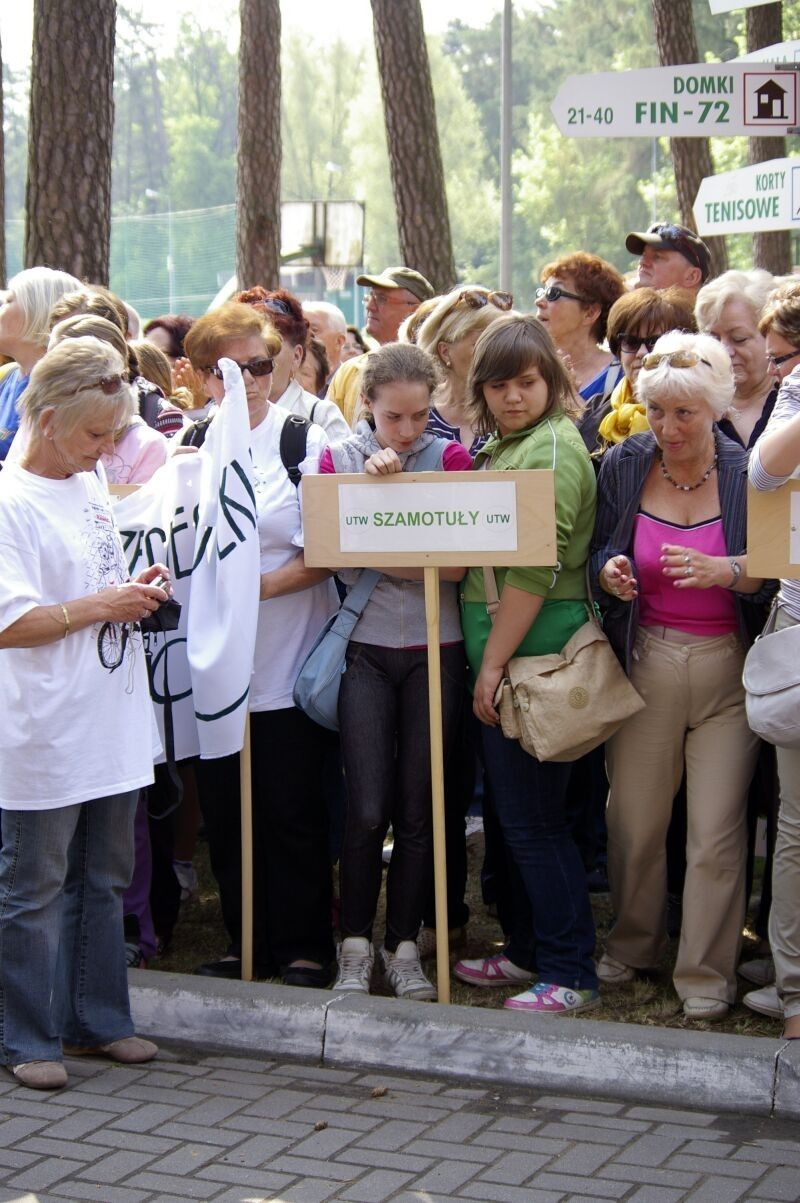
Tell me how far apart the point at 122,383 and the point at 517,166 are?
73059 millimetres

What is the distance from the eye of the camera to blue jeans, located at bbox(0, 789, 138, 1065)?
14.3ft

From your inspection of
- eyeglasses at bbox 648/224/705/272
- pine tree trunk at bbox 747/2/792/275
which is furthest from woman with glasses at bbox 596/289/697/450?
pine tree trunk at bbox 747/2/792/275

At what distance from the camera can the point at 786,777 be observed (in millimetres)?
4461

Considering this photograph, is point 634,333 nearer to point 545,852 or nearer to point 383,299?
point 545,852

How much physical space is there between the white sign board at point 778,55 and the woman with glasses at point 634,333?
2.04m

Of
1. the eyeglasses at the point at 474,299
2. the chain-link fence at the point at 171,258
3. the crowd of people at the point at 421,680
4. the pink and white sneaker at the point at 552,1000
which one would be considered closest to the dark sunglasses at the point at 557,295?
the crowd of people at the point at 421,680

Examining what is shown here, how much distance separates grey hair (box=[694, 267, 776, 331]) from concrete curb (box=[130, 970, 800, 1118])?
89.2 inches

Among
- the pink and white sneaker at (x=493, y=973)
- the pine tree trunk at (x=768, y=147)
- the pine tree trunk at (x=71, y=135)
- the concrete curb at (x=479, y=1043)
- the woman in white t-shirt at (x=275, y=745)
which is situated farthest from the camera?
the pine tree trunk at (x=768, y=147)

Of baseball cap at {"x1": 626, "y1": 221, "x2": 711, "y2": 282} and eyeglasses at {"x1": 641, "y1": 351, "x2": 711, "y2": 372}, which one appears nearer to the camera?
eyeglasses at {"x1": 641, "y1": 351, "x2": 711, "y2": 372}

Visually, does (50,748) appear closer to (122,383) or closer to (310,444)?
(122,383)

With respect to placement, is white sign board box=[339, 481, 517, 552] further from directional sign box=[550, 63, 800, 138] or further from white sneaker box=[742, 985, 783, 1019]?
directional sign box=[550, 63, 800, 138]

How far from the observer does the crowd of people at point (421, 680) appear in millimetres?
4332

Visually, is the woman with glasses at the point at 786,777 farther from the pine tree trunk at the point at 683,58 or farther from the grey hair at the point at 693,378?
the pine tree trunk at the point at 683,58

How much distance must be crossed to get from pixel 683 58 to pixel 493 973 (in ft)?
34.5
